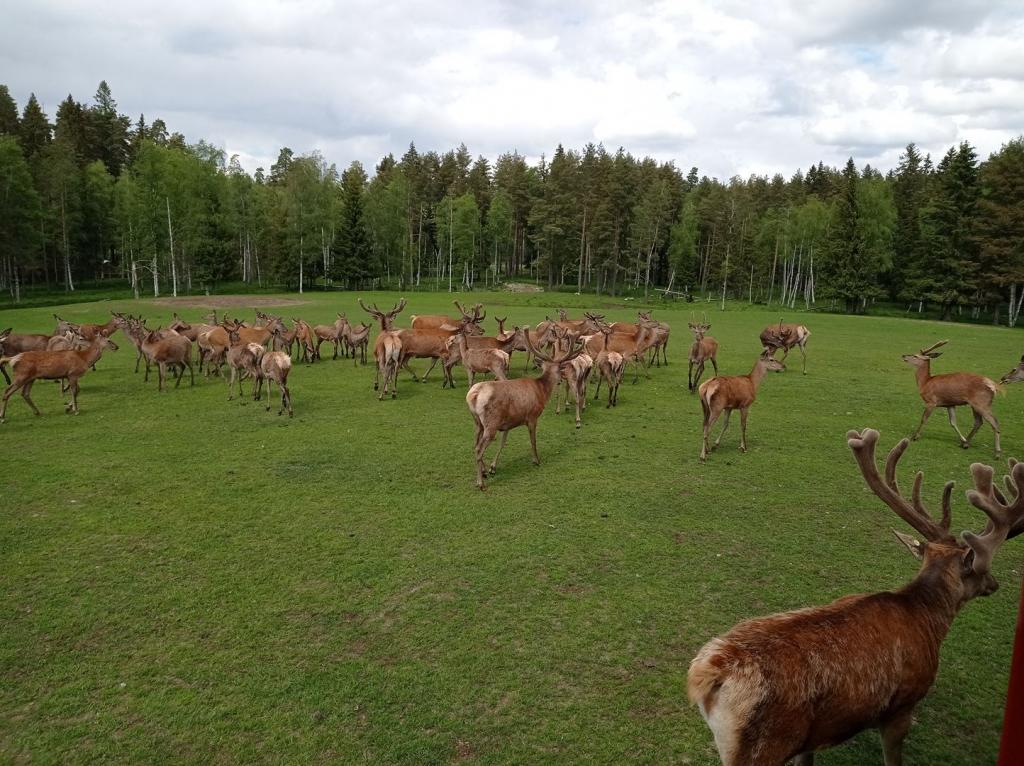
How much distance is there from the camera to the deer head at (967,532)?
12.4 ft

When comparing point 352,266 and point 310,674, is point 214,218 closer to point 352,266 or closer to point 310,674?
point 352,266

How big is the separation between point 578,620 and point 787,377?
49.6ft

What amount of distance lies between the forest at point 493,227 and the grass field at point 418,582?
4040cm

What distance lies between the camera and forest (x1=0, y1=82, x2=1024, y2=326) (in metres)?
45.3

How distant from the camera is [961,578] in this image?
3.88 meters

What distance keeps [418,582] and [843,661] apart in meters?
4.01

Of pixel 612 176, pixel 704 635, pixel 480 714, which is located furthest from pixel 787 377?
pixel 612 176

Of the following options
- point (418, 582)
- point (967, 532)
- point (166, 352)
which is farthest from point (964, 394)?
point (166, 352)

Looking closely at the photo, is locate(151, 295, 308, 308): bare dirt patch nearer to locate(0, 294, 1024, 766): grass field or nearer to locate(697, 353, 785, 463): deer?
locate(0, 294, 1024, 766): grass field

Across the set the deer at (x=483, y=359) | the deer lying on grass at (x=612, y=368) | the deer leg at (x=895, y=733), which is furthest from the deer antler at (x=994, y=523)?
the deer at (x=483, y=359)

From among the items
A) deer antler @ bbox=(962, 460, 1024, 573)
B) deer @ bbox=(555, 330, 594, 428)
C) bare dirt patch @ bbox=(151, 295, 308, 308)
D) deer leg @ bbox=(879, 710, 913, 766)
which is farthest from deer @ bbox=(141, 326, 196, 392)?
bare dirt patch @ bbox=(151, 295, 308, 308)

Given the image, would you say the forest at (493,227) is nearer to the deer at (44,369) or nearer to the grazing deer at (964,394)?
the deer at (44,369)

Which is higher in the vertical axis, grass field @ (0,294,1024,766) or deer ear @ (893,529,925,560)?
deer ear @ (893,529,925,560)

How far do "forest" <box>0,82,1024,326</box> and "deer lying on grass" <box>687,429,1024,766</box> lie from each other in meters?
47.9
